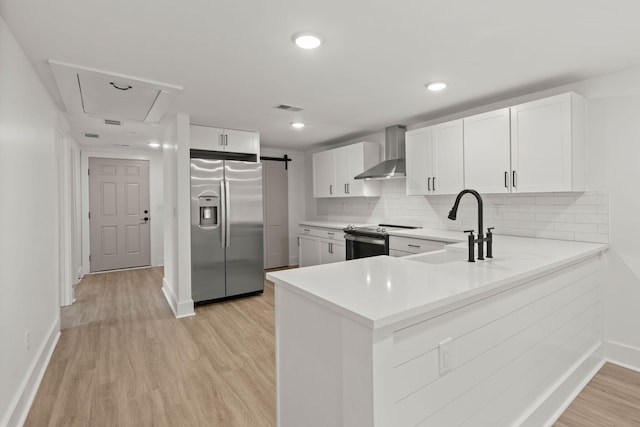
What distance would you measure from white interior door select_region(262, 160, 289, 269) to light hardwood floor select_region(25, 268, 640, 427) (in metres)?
2.24

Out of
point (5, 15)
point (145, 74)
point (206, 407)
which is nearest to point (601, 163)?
point (206, 407)

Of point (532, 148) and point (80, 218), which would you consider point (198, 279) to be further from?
point (532, 148)

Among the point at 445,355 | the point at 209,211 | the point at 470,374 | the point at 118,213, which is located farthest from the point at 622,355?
the point at 118,213

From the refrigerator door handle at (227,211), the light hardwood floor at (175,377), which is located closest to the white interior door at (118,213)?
the light hardwood floor at (175,377)

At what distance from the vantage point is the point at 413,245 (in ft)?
11.7

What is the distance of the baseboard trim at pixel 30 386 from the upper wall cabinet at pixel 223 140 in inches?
95.7

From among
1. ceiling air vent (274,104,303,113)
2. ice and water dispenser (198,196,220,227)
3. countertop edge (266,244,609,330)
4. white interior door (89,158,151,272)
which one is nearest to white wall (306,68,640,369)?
countertop edge (266,244,609,330)

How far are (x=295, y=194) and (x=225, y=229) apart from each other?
2.48 metres

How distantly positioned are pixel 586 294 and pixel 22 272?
13.0 feet

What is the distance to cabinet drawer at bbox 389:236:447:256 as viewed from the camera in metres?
3.37

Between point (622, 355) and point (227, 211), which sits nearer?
point (622, 355)

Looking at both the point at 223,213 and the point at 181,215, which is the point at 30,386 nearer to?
the point at 181,215

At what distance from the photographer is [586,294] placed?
2480mm

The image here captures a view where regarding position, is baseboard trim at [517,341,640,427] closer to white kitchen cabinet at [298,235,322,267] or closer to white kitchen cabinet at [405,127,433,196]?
white kitchen cabinet at [405,127,433,196]
